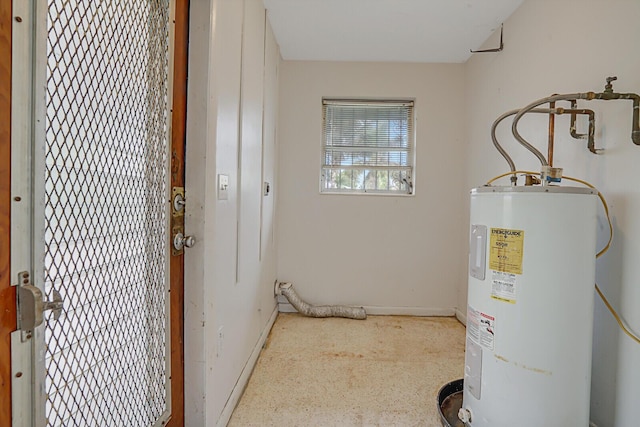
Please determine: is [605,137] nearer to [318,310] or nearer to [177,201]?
[177,201]

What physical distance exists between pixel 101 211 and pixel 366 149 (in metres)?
Answer: 2.74

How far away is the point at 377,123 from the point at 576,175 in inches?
75.5

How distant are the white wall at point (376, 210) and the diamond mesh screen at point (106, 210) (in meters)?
2.06

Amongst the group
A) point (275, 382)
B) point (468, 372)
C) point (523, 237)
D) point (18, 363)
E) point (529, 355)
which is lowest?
point (275, 382)

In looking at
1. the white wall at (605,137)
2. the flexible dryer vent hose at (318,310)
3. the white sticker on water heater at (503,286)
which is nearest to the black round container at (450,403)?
the white wall at (605,137)

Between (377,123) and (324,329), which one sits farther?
(377,123)

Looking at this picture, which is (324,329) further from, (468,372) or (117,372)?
(117,372)

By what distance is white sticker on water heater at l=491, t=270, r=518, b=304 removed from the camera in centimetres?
134

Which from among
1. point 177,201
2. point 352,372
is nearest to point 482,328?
point 352,372

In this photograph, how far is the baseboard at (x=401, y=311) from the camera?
325 centimetres

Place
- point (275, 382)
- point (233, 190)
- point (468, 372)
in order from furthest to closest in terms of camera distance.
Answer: point (275, 382) < point (233, 190) < point (468, 372)

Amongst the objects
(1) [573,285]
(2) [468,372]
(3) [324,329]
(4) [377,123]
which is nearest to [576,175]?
(1) [573,285]

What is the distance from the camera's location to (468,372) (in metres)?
1.55

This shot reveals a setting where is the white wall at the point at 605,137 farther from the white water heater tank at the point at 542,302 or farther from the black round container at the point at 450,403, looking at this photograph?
the black round container at the point at 450,403
